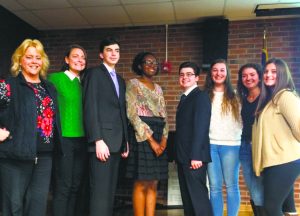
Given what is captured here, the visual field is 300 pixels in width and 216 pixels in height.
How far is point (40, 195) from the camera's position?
1873mm

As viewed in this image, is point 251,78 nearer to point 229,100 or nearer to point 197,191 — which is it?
point 229,100

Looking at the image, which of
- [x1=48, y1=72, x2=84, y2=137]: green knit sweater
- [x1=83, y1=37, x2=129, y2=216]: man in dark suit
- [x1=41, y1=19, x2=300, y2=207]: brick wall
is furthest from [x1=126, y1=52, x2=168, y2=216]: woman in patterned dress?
[x1=41, y1=19, x2=300, y2=207]: brick wall

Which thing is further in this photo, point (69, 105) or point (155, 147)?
point (155, 147)

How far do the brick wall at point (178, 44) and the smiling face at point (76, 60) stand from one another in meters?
1.82

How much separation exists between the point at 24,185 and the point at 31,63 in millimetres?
751

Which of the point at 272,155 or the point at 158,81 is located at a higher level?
the point at 158,81

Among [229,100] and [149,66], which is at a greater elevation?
[149,66]

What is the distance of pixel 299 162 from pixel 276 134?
209 mm

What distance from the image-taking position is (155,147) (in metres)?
2.32

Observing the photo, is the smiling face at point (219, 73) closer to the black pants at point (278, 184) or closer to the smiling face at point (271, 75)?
the smiling face at point (271, 75)

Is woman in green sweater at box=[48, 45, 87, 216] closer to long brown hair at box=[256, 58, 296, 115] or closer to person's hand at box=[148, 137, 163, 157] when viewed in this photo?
person's hand at box=[148, 137, 163, 157]

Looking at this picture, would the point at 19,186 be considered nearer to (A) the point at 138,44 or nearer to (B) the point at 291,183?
(B) the point at 291,183

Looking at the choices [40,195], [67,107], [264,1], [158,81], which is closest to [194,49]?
[158,81]

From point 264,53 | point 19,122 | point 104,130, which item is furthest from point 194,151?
point 264,53
